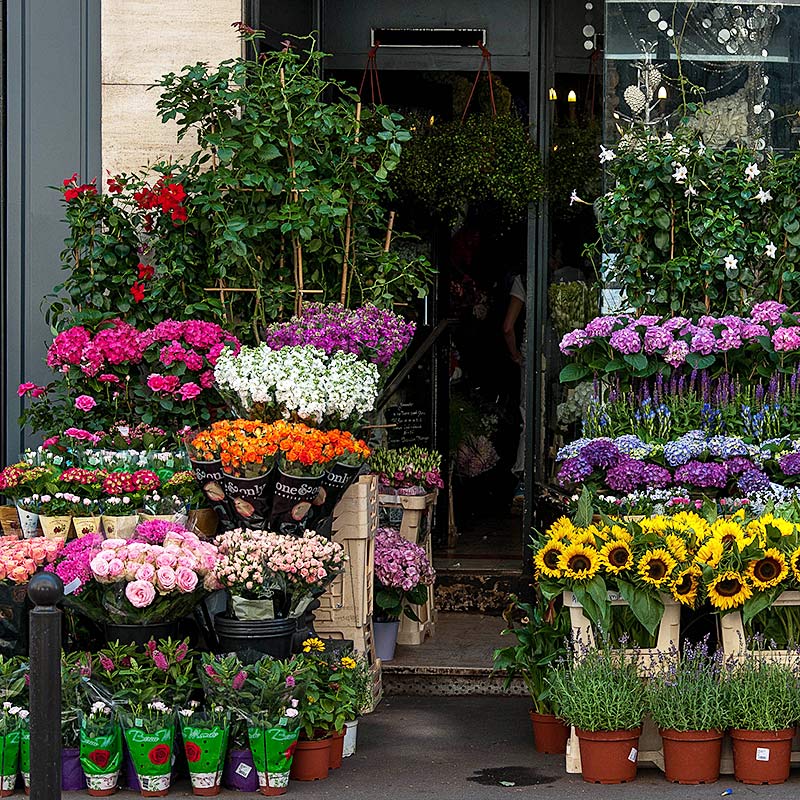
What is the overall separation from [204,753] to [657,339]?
312 centimetres

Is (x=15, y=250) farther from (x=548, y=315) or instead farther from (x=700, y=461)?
(x=700, y=461)

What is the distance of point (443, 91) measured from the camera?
9484 millimetres

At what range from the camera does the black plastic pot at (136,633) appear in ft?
19.3

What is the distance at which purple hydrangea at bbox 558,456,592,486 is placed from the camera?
694cm

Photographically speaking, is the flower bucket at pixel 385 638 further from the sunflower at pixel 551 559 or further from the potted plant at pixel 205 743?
the potted plant at pixel 205 743

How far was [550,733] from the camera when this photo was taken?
20.7 feet

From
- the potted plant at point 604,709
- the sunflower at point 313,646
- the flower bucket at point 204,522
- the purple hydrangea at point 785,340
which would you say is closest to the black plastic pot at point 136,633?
the sunflower at point 313,646

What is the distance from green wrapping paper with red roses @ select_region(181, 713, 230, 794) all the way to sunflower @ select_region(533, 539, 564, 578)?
1395 mm

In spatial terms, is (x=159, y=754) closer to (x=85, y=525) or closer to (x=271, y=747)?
(x=271, y=747)

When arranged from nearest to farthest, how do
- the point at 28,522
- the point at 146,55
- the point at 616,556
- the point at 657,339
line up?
the point at 616,556
the point at 28,522
the point at 657,339
the point at 146,55

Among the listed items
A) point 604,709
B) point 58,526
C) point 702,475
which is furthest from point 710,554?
point 58,526

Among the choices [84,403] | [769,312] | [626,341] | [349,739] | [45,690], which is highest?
[769,312]

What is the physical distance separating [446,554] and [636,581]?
3672mm

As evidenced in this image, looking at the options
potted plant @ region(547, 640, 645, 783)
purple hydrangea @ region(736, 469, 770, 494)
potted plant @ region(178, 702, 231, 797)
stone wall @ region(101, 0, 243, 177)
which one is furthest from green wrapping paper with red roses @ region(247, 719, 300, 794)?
stone wall @ region(101, 0, 243, 177)
